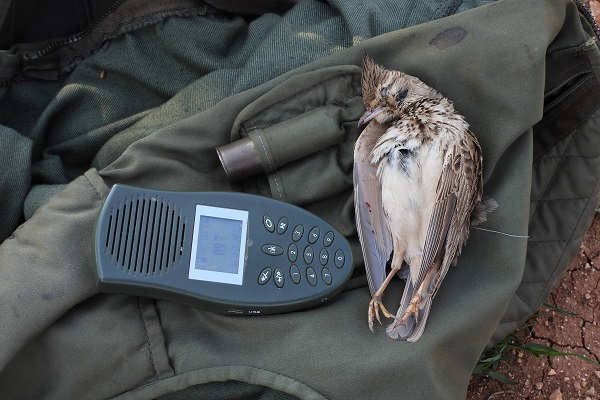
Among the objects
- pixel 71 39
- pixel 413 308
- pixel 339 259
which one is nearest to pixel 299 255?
pixel 339 259

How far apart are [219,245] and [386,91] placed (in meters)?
0.82

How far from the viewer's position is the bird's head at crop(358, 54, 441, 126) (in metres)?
2.36

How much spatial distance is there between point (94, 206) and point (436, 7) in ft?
4.82

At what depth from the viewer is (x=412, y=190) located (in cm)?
232

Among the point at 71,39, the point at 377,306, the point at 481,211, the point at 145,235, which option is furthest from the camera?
the point at 71,39

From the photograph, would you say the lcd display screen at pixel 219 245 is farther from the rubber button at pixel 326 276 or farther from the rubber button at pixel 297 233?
the rubber button at pixel 326 276

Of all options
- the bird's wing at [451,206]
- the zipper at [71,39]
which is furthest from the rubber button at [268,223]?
the zipper at [71,39]

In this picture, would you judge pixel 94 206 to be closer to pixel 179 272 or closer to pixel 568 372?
pixel 179 272

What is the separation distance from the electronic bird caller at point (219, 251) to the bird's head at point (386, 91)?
46 centimetres

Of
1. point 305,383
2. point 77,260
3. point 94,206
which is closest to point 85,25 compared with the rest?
point 94,206

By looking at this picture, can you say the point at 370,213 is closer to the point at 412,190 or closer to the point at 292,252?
the point at 412,190

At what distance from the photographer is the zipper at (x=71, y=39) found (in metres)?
2.67

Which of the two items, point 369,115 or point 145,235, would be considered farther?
point 369,115

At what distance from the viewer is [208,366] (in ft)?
7.16
